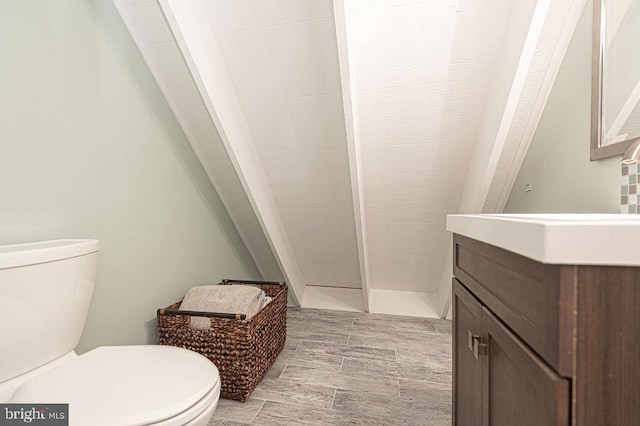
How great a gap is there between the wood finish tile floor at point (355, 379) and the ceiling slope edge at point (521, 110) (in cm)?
96

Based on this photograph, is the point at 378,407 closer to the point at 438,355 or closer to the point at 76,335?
the point at 438,355

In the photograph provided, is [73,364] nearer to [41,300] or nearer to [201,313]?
[41,300]

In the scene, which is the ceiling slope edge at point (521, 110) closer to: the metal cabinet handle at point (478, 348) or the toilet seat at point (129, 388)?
the metal cabinet handle at point (478, 348)

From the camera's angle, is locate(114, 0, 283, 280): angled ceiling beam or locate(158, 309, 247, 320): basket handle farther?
locate(158, 309, 247, 320): basket handle

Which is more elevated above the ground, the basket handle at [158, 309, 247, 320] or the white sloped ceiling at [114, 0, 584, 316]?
the white sloped ceiling at [114, 0, 584, 316]

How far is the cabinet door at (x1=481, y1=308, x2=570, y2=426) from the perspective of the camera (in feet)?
1.41

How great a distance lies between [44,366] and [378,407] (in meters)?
1.27

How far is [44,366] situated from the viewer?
2.87 ft

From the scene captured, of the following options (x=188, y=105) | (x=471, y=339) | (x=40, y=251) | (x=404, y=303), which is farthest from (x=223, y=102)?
(x=404, y=303)

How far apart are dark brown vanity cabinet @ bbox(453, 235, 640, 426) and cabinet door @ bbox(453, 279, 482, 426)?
15cm

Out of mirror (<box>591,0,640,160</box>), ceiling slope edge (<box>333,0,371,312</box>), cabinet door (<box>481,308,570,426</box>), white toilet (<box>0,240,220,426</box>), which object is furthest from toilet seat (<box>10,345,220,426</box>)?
mirror (<box>591,0,640,160</box>)

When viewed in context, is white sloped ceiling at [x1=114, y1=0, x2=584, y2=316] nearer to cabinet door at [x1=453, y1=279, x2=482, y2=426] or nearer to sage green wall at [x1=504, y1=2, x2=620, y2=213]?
sage green wall at [x1=504, y1=2, x2=620, y2=213]

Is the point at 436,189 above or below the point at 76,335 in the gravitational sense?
above

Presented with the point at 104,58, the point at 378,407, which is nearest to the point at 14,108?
the point at 104,58
